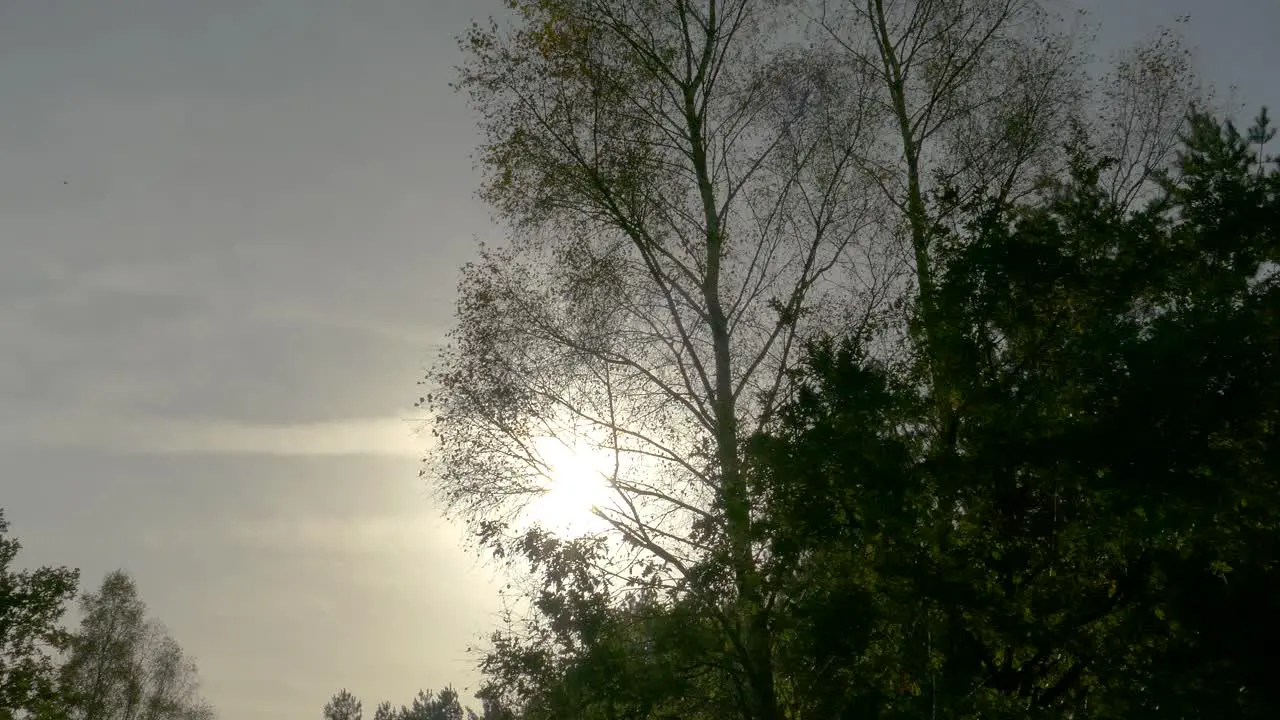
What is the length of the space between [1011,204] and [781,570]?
5491mm

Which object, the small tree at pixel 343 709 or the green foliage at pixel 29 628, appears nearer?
the green foliage at pixel 29 628

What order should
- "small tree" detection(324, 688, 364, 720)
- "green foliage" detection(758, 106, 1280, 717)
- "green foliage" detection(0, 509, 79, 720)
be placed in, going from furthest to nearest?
"small tree" detection(324, 688, 364, 720)
"green foliage" detection(0, 509, 79, 720)
"green foliage" detection(758, 106, 1280, 717)

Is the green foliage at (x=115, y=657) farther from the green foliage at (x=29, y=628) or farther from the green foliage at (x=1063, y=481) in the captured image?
the green foliage at (x=1063, y=481)

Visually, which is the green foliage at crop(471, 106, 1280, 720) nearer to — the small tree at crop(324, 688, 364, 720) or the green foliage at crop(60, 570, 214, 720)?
the green foliage at crop(60, 570, 214, 720)

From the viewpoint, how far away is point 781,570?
33.7ft

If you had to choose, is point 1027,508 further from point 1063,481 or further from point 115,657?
point 115,657

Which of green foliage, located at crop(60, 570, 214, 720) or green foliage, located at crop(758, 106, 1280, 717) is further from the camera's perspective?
green foliage, located at crop(60, 570, 214, 720)

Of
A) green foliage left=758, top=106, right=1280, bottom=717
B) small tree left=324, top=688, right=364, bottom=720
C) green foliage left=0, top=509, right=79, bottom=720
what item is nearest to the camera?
green foliage left=758, top=106, right=1280, bottom=717

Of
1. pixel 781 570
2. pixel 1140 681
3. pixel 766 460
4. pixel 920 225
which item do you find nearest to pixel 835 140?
pixel 920 225

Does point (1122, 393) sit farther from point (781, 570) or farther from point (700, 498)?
point (700, 498)

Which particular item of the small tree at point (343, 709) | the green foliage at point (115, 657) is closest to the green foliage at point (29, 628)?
the green foliage at point (115, 657)

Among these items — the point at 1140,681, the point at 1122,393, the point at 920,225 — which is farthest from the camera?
the point at 920,225

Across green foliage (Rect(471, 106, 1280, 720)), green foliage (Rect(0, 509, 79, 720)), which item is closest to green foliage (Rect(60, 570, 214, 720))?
green foliage (Rect(0, 509, 79, 720))

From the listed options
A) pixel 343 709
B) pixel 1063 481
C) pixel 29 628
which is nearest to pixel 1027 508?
pixel 1063 481
